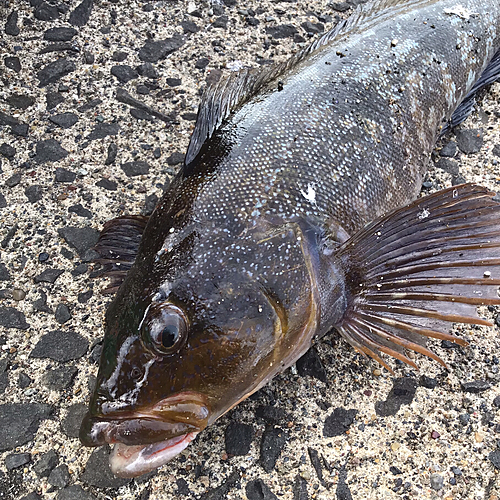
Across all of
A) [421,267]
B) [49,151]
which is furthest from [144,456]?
[49,151]

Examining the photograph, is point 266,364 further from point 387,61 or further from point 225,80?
point 387,61

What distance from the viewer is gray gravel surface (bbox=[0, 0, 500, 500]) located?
2471 millimetres

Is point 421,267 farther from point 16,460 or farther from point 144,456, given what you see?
point 16,460

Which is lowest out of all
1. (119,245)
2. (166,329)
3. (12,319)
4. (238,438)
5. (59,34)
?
(238,438)

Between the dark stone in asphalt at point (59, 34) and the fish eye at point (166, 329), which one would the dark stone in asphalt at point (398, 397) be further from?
the dark stone in asphalt at point (59, 34)

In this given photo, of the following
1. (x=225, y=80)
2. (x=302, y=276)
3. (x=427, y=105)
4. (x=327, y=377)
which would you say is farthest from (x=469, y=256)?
(x=225, y=80)

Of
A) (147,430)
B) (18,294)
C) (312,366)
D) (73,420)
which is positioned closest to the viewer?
(147,430)

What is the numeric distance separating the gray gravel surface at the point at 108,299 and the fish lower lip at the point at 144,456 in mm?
381

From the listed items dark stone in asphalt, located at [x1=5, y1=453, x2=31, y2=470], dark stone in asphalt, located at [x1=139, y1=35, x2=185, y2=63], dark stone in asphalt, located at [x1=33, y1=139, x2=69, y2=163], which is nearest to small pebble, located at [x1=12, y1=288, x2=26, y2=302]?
dark stone in asphalt, located at [x1=5, y1=453, x2=31, y2=470]

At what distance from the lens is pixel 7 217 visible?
11.2ft

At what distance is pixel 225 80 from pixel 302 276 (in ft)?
4.54

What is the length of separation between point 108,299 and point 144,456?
1.19m

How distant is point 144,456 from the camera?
2.11 metres

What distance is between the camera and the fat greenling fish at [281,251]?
211cm
